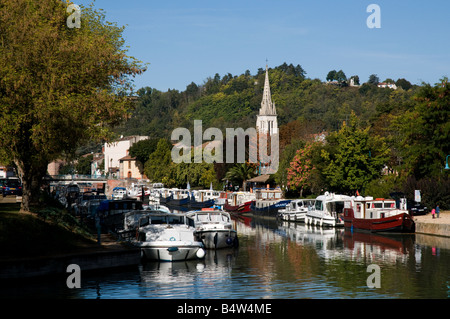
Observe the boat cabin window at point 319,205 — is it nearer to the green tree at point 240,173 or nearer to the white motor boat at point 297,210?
the white motor boat at point 297,210

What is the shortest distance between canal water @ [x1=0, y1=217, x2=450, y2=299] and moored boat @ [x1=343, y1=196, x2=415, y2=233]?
544cm

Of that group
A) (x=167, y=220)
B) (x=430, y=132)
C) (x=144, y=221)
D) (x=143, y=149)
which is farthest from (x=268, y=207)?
(x=143, y=149)

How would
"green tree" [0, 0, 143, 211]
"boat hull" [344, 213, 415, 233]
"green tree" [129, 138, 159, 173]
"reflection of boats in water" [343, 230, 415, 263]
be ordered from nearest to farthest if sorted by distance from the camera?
"green tree" [0, 0, 143, 211]
"reflection of boats in water" [343, 230, 415, 263]
"boat hull" [344, 213, 415, 233]
"green tree" [129, 138, 159, 173]

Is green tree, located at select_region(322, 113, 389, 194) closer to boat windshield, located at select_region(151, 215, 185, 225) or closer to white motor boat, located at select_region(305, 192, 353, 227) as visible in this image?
white motor boat, located at select_region(305, 192, 353, 227)

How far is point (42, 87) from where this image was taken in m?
32.7

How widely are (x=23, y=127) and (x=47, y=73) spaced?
320 cm

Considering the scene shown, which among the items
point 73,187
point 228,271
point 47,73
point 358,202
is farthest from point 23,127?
point 73,187

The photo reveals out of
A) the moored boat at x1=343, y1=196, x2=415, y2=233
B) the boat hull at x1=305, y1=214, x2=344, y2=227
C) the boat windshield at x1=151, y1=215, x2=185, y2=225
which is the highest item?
the boat windshield at x1=151, y1=215, x2=185, y2=225

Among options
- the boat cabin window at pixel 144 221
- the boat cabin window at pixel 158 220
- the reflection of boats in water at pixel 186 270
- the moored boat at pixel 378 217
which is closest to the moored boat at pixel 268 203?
the moored boat at pixel 378 217

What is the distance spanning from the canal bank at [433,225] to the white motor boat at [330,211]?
28.3 feet

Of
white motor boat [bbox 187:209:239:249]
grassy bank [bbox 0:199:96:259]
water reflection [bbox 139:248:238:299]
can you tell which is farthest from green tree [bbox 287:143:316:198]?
grassy bank [bbox 0:199:96:259]

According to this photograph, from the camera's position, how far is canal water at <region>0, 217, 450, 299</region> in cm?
2566
